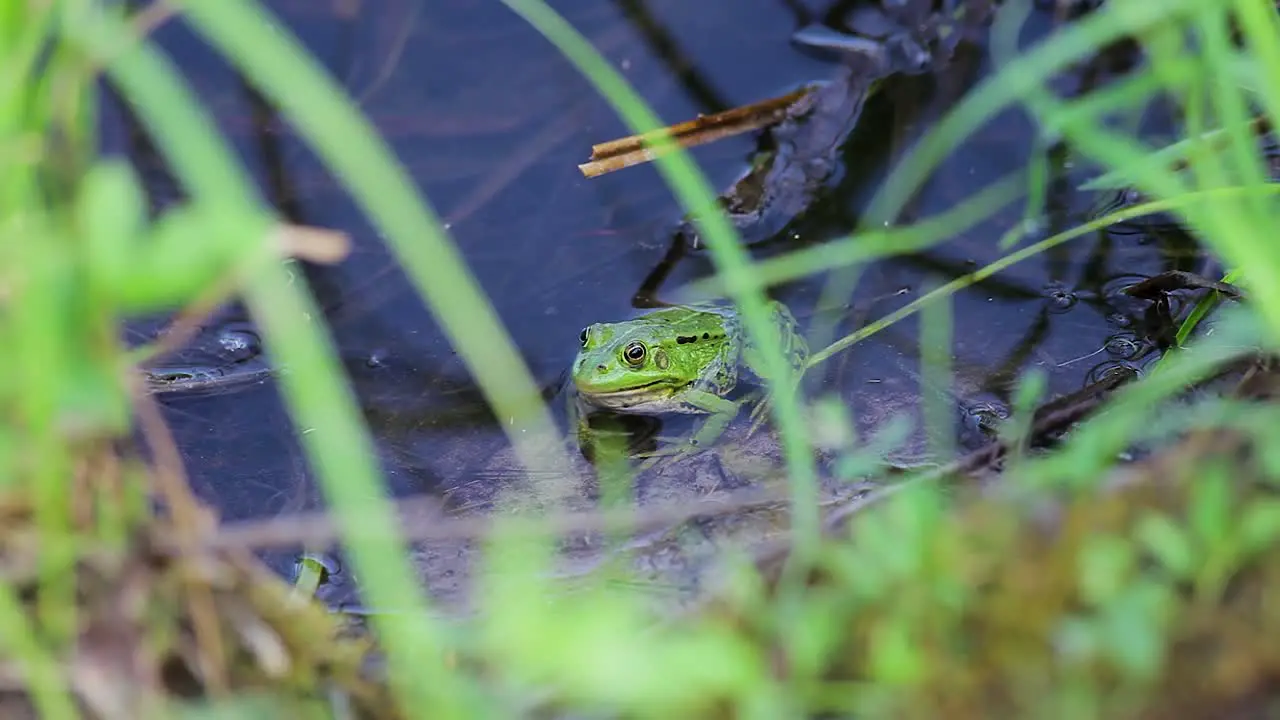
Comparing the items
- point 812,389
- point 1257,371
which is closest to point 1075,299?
point 812,389

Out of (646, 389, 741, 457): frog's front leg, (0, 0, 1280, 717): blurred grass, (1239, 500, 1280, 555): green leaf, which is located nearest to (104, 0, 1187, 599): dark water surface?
(646, 389, 741, 457): frog's front leg

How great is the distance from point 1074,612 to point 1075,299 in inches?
104

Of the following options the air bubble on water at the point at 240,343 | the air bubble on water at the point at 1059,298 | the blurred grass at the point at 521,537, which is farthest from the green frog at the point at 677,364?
the blurred grass at the point at 521,537

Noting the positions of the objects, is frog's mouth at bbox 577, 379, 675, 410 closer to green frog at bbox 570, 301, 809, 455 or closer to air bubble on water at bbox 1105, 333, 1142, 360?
green frog at bbox 570, 301, 809, 455

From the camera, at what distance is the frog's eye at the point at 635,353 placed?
165 inches

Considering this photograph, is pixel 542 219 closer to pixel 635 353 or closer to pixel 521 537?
pixel 635 353

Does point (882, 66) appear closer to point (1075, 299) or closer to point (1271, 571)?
point (1075, 299)

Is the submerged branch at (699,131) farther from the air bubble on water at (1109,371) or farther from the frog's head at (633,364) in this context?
the air bubble on water at (1109,371)

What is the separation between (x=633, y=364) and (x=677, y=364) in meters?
0.22

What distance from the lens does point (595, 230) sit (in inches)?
185

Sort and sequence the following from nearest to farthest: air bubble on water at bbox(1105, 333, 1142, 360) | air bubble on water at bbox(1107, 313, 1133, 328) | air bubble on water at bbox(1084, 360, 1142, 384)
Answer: air bubble on water at bbox(1084, 360, 1142, 384) < air bubble on water at bbox(1105, 333, 1142, 360) < air bubble on water at bbox(1107, 313, 1133, 328)

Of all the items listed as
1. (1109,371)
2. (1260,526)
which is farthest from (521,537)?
(1109,371)

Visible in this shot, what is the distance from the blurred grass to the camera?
1.53 metres

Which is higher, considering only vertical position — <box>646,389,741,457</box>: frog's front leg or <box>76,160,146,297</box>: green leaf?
<box>76,160,146,297</box>: green leaf
